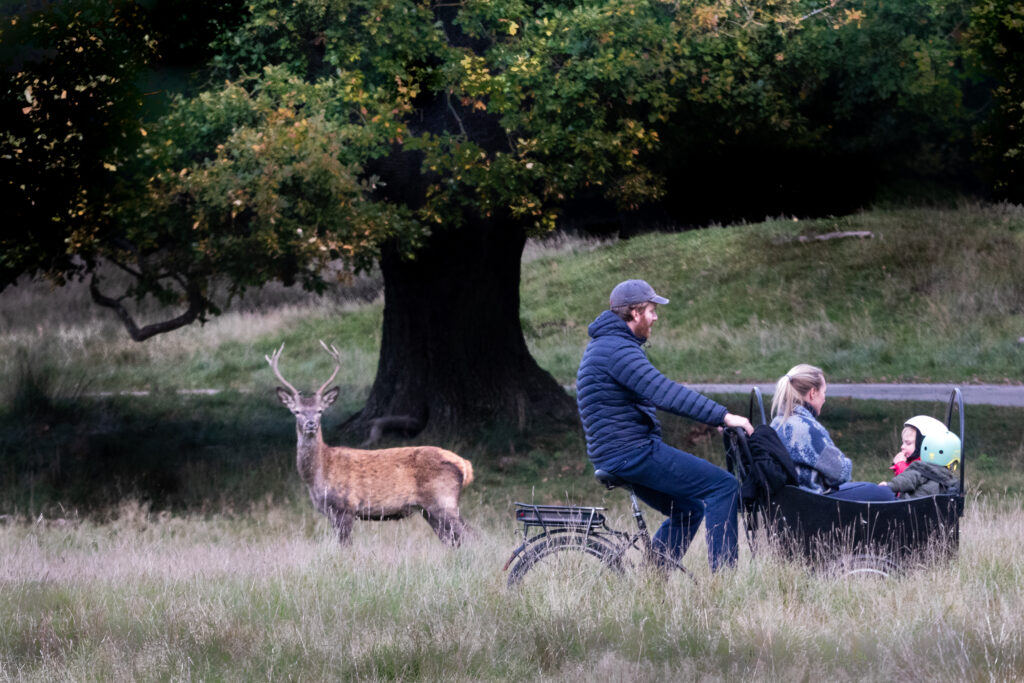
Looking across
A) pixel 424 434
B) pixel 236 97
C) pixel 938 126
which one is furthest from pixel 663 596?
pixel 938 126

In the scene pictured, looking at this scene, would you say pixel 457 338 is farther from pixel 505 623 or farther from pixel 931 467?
pixel 505 623

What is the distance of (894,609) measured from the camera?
6.58m

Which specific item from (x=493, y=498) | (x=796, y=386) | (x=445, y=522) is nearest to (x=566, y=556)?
(x=796, y=386)

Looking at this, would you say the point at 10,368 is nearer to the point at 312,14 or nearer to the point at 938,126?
the point at 312,14

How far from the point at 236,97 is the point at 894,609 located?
29.2 feet

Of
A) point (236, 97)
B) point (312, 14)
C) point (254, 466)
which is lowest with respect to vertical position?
point (254, 466)

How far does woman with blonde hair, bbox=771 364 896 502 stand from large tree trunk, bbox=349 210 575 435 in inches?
372

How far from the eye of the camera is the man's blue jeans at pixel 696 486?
6.84 metres

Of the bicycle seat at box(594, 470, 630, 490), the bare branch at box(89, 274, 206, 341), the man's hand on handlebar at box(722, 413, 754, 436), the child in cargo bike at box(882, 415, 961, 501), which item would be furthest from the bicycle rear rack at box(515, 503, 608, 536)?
the bare branch at box(89, 274, 206, 341)

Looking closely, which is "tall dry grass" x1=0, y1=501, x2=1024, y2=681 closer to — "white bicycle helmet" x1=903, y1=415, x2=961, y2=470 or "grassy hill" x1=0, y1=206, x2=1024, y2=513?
"white bicycle helmet" x1=903, y1=415, x2=961, y2=470

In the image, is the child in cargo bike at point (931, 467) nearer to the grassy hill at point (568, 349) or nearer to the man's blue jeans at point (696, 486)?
the man's blue jeans at point (696, 486)

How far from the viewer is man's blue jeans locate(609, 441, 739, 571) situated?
6.84m

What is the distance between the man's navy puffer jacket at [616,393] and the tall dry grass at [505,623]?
30.1 inches

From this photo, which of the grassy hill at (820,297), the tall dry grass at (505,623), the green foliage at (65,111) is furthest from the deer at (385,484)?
the grassy hill at (820,297)
